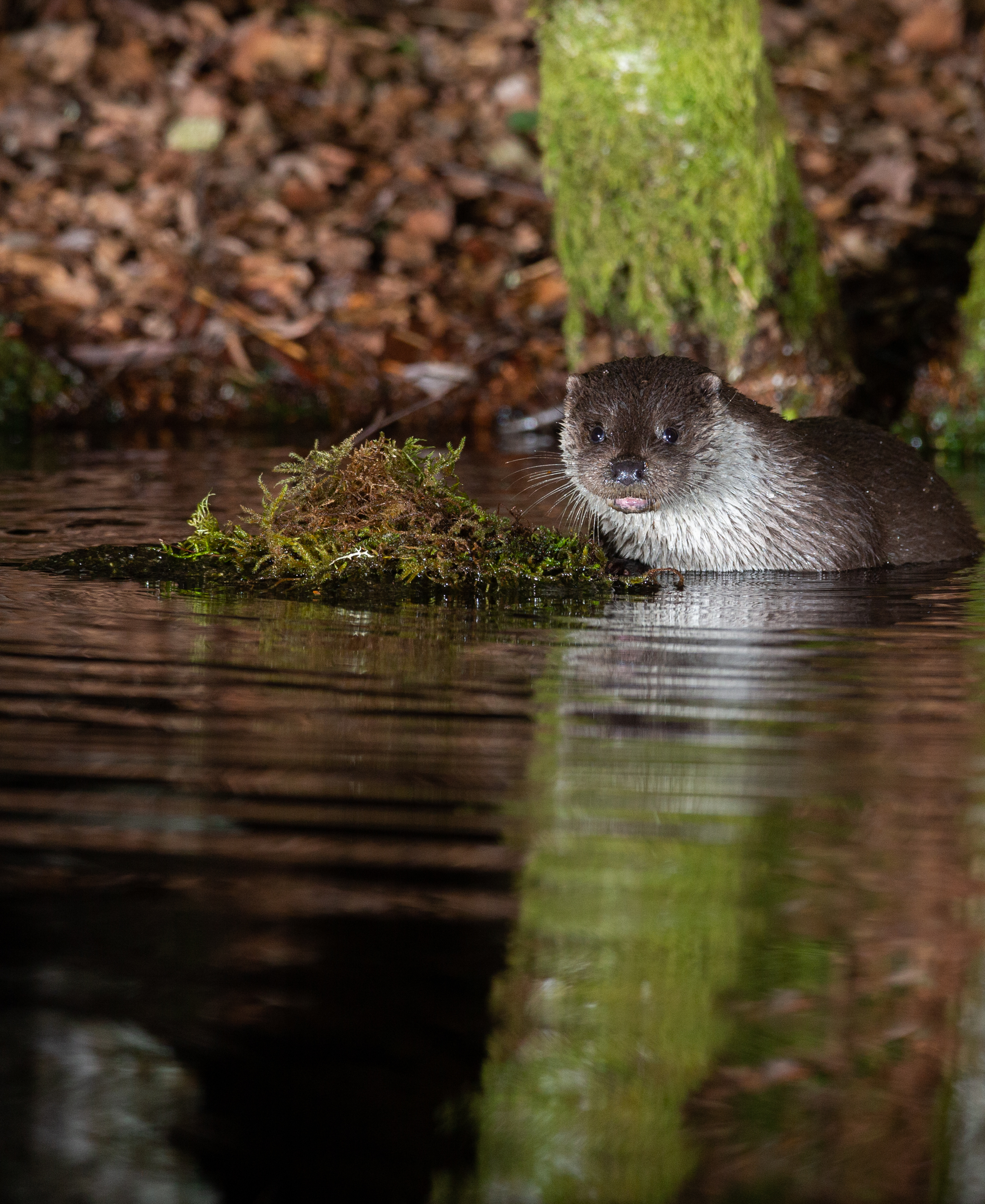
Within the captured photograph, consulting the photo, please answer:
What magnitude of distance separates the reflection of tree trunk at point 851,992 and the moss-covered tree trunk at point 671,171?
682 cm

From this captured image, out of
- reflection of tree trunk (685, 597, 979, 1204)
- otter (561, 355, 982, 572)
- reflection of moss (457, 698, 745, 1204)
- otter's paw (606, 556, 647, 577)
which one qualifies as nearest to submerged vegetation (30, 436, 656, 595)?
otter's paw (606, 556, 647, 577)

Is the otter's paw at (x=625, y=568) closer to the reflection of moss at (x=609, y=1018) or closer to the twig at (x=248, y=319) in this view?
the reflection of moss at (x=609, y=1018)

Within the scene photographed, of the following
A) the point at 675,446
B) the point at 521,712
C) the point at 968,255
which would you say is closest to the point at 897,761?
the point at 521,712

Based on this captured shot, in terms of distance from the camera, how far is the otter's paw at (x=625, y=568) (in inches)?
282

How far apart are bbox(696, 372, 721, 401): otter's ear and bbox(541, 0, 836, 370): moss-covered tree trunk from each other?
3.47m

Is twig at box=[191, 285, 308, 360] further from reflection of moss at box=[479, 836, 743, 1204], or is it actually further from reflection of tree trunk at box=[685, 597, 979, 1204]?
reflection of moss at box=[479, 836, 743, 1204]

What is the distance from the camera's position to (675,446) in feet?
22.8

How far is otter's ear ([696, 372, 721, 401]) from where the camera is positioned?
7.00m

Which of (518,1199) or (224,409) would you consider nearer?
(518,1199)

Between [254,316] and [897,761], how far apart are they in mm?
10898

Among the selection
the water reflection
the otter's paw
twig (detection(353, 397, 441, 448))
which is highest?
twig (detection(353, 397, 441, 448))

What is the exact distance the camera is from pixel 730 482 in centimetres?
720

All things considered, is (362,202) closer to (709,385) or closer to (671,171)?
(671,171)

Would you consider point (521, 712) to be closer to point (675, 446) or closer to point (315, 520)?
point (315, 520)
